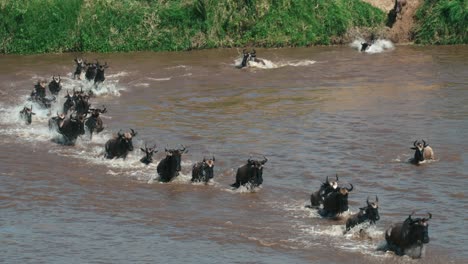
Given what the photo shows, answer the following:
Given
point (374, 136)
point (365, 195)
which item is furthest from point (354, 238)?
point (374, 136)

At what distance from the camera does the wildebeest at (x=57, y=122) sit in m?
22.1

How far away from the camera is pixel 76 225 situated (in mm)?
15367

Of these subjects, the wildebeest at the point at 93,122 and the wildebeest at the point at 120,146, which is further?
the wildebeest at the point at 93,122

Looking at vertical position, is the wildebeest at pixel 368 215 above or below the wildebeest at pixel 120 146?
below

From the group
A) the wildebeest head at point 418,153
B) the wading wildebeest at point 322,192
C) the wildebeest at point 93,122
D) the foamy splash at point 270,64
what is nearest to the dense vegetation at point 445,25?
the foamy splash at point 270,64

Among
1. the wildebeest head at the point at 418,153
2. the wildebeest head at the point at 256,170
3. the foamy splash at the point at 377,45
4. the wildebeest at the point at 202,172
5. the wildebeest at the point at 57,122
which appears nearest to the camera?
the wildebeest head at the point at 256,170

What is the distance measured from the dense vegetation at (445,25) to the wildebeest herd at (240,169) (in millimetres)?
17007

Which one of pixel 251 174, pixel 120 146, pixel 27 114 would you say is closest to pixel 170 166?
pixel 251 174

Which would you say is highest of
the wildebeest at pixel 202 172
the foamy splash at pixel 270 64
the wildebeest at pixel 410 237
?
the foamy splash at pixel 270 64

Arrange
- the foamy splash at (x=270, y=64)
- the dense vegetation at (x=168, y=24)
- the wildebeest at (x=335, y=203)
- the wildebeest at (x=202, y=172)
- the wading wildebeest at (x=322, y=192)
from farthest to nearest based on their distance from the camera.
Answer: the dense vegetation at (x=168, y=24), the foamy splash at (x=270, y=64), the wildebeest at (x=202, y=172), the wading wildebeest at (x=322, y=192), the wildebeest at (x=335, y=203)

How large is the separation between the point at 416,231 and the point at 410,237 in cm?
15

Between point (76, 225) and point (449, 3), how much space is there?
86.1ft

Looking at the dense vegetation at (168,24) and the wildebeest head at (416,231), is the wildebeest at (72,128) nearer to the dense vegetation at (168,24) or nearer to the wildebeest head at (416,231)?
the wildebeest head at (416,231)

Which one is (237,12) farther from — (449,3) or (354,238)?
(354,238)
